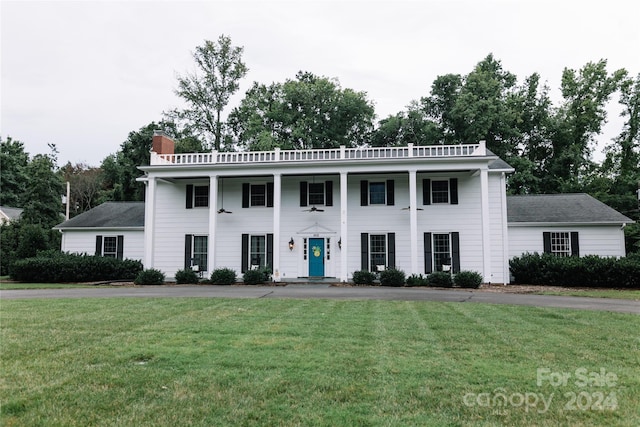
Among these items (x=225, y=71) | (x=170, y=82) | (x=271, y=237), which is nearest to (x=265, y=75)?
(x=225, y=71)

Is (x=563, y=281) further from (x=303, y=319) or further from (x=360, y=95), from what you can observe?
(x=360, y=95)

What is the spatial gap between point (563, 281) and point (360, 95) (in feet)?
79.8

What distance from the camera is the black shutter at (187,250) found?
2309cm

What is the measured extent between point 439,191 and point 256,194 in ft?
31.8

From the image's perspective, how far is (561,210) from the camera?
22.7 m

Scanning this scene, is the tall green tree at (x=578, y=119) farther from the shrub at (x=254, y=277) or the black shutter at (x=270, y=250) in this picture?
the shrub at (x=254, y=277)

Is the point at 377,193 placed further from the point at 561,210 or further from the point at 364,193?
the point at 561,210

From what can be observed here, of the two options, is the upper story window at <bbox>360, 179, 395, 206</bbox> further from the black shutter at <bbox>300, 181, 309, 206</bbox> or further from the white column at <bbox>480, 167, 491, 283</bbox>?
the white column at <bbox>480, 167, 491, 283</bbox>

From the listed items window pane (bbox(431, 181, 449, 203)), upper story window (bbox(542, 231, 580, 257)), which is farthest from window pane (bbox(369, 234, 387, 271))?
upper story window (bbox(542, 231, 580, 257))

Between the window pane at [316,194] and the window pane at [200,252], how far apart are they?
20.3ft

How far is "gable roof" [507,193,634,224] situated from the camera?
70.5 feet

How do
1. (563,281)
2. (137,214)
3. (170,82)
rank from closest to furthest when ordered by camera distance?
1. (563,281)
2. (137,214)
3. (170,82)

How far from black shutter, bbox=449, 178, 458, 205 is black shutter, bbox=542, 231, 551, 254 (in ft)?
15.9

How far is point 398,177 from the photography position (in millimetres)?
22625
